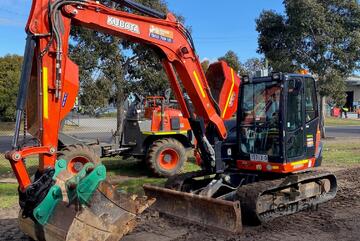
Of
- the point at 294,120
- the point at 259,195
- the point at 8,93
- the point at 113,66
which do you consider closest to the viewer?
the point at 259,195

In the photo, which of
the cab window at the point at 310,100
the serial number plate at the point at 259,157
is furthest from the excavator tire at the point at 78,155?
the cab window at the point at 310,100

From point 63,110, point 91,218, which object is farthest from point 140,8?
point 91,218

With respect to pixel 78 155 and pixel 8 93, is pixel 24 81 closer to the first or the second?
pixel 78 155

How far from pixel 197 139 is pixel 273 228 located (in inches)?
78.0

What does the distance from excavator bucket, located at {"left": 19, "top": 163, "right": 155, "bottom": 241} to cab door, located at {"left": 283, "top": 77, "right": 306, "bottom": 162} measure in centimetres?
310

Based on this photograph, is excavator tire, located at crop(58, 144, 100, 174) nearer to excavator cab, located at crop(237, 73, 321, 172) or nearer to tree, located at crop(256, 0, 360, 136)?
excavator cab, located at crop(237, 73, 321, 172)

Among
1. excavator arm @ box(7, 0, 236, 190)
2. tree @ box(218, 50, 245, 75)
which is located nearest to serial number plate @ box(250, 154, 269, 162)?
excavator arm @ box(7, 0, 236, 190)

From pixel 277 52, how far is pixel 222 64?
13.0 m

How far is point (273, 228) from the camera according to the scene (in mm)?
7430

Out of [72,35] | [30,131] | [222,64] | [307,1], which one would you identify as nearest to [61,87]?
[30,131]

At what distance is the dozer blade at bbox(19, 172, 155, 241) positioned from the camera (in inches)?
218

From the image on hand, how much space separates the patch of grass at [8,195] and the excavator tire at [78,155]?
133 centimetres

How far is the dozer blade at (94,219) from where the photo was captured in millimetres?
5535

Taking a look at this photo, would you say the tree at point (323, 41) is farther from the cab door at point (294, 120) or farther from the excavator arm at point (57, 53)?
the excavator arm at point (57, 53)
